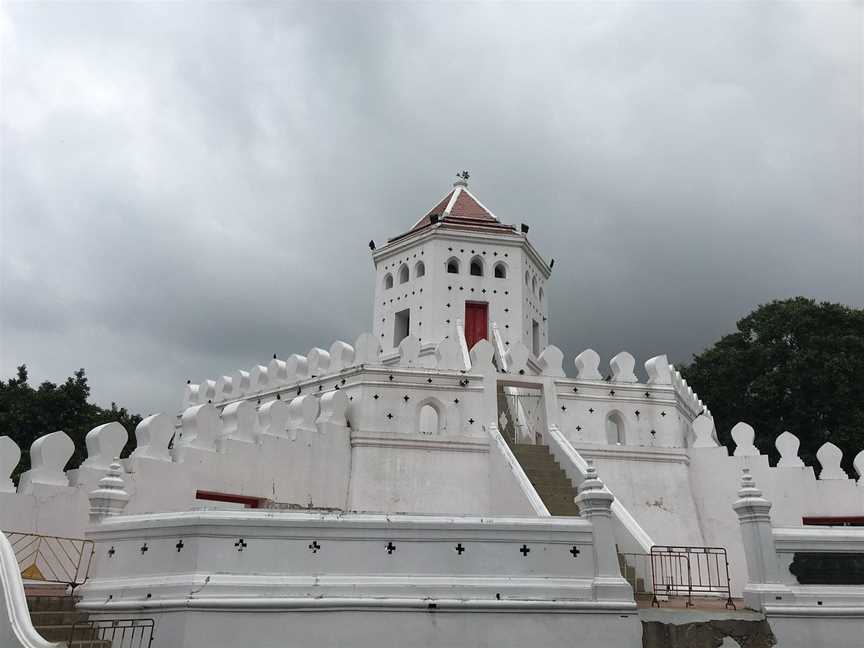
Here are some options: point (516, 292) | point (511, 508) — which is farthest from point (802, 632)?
point (516, 292)

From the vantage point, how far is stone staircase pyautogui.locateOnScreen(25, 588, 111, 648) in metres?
7.58

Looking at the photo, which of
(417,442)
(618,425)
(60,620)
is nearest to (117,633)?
(60,620)

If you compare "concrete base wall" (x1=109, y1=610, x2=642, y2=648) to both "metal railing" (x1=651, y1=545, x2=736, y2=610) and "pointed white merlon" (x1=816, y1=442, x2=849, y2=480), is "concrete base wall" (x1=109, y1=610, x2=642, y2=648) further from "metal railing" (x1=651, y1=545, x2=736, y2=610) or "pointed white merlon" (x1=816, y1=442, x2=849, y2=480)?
"pointed white merlon" (x1=816, y1=442, x2=849, y2=480)

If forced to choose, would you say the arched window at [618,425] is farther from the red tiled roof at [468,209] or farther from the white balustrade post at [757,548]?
the red tiled roof at [468,209]

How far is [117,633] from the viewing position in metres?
7.86

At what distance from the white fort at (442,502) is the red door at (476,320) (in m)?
0.07

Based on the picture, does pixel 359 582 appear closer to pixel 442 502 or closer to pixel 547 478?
pixel 547 478

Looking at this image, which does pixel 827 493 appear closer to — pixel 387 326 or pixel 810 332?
pixel 387 326

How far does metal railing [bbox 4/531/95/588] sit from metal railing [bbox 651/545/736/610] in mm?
7334

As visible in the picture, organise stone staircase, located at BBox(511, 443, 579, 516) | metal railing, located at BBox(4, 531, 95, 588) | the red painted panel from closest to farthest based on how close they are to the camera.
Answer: metal railing, located at BBox(4, 531, 95, 588), the red painted panel, stone staircase, located at BBox(511, 443, 579, 516)

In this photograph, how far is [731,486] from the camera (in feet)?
53.0

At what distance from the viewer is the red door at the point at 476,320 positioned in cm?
2300

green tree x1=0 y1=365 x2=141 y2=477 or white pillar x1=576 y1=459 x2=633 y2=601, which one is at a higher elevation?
green tree x1=0 y1=365 x2=141 y2=477

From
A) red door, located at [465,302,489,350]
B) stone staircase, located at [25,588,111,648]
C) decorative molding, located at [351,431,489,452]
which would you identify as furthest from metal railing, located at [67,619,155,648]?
red door, located at [465,302,489,350]
